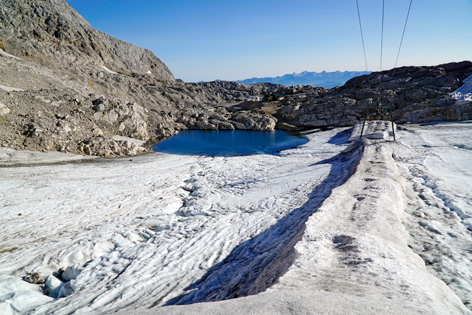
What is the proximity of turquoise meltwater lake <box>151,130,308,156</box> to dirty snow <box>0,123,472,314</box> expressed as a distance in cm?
1463

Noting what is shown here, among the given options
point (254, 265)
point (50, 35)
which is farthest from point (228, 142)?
point (50, 35)

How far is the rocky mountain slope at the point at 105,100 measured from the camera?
81.8 feet

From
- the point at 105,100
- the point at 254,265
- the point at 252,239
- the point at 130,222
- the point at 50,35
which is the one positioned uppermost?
the point at 50,35

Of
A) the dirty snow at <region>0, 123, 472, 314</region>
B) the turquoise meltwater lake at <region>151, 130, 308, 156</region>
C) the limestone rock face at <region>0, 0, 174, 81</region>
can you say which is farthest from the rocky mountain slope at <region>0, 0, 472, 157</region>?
the dirty snow at <region>0, 123, 472, 314</region>

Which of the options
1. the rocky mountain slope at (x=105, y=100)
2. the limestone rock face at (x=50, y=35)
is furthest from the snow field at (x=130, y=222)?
the limestone rock face at (x=50, y=35)

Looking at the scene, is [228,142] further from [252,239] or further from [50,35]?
[50,35]

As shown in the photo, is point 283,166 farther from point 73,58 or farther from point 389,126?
point 73,58

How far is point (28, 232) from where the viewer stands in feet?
35.3

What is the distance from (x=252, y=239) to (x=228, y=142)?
99.4ft

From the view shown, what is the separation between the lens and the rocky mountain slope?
24938mm

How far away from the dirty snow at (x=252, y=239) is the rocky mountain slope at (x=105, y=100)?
9184 millimetres

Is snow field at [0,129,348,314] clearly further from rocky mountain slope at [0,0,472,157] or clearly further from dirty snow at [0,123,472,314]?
rocky mountain slope at [0,0,472,157]

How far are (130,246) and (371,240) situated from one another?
827cm

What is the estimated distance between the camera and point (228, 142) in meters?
39.3
